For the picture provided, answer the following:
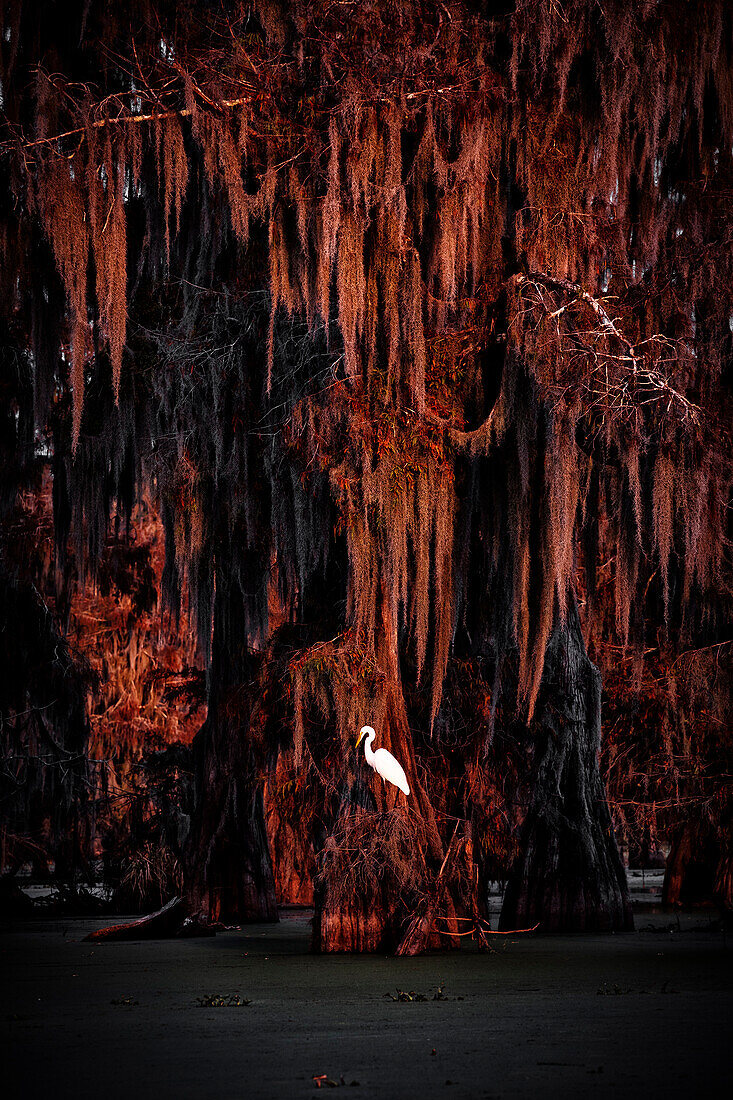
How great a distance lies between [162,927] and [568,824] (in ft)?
13.8

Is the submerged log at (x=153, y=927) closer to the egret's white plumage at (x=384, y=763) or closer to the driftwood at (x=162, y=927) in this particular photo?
the driftwood at (x=162, y=927)

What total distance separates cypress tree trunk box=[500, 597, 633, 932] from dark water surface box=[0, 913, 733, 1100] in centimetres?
196

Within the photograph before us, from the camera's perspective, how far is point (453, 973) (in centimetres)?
1109

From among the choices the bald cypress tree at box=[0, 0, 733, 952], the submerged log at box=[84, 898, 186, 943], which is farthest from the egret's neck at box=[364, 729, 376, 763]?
the submerged log at box=[84, 898, 186, 943]

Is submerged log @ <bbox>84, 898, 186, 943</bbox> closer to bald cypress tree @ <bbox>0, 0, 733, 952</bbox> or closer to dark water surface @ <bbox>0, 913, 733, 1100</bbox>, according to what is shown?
dark water surface @ <bbox>0, 913, 733, 1100</bbox>

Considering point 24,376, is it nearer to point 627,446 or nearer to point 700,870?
point 627,446

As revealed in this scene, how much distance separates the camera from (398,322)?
12789mm

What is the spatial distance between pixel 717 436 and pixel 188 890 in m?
8.53

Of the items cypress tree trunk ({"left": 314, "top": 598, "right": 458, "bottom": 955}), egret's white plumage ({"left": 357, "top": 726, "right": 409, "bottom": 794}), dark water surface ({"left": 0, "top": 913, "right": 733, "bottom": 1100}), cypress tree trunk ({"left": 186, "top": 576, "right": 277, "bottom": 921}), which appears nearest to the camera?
dark water surface ({"left": 0, "top": 913, "right": 733, "bottom": 1100})

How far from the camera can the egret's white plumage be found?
12.5 m

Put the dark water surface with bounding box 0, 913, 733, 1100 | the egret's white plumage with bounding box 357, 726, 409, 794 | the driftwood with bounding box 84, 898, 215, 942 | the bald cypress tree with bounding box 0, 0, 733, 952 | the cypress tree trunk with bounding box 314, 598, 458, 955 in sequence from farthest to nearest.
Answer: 1. the driftwood with bounding box 84, 898, 215, 942
2. the bald cypress tree with bounding box 0, 0, 733, 952
3. the cypress tree trunk with bounding box 314, 598, 458, 955
4. the egret's white plumage with bounding box 357, 726, 409, 794
5. the dark water surface with bounding box 0, 913, 733, 1100

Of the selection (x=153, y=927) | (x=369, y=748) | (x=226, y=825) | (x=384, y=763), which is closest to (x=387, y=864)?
(x=384, y=763)

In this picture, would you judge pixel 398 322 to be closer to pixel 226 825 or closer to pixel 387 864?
A: pixel 387 864

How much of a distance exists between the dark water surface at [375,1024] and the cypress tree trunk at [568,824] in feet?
6.43
